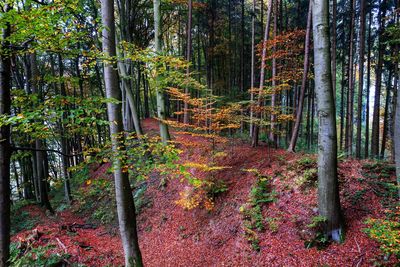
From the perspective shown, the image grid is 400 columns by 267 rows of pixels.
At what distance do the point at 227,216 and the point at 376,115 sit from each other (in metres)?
10.5

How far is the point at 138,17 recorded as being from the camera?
15844 mm

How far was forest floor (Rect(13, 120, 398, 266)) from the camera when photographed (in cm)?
498

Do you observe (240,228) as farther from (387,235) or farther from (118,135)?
(118,135)

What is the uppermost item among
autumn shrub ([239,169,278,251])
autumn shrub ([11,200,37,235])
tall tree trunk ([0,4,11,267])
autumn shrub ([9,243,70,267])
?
tall tree trunk ([0,4,11,267])

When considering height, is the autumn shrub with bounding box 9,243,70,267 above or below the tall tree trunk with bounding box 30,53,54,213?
below

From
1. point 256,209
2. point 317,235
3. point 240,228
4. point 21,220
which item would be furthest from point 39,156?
point 317,235

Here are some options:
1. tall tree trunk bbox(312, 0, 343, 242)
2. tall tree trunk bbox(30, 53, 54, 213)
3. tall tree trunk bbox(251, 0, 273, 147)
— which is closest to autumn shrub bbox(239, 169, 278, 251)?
tall tree trunk bbox(312, 0, 343, 242)

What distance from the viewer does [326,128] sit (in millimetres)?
4754

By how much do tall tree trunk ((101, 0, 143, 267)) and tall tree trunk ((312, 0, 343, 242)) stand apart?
4146 millimetres

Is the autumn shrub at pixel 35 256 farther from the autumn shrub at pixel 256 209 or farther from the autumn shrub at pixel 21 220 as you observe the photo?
the autumn shrub at pixel 256 209

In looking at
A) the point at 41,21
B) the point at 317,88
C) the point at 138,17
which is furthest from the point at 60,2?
the point at 138,17

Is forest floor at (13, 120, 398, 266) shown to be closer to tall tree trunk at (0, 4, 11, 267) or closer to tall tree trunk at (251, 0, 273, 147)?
tall tree trunk at (251, 0, 273, 147)

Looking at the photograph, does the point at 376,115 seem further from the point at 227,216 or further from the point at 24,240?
the point at 24,240

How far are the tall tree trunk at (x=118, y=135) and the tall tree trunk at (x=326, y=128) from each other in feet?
13.6
